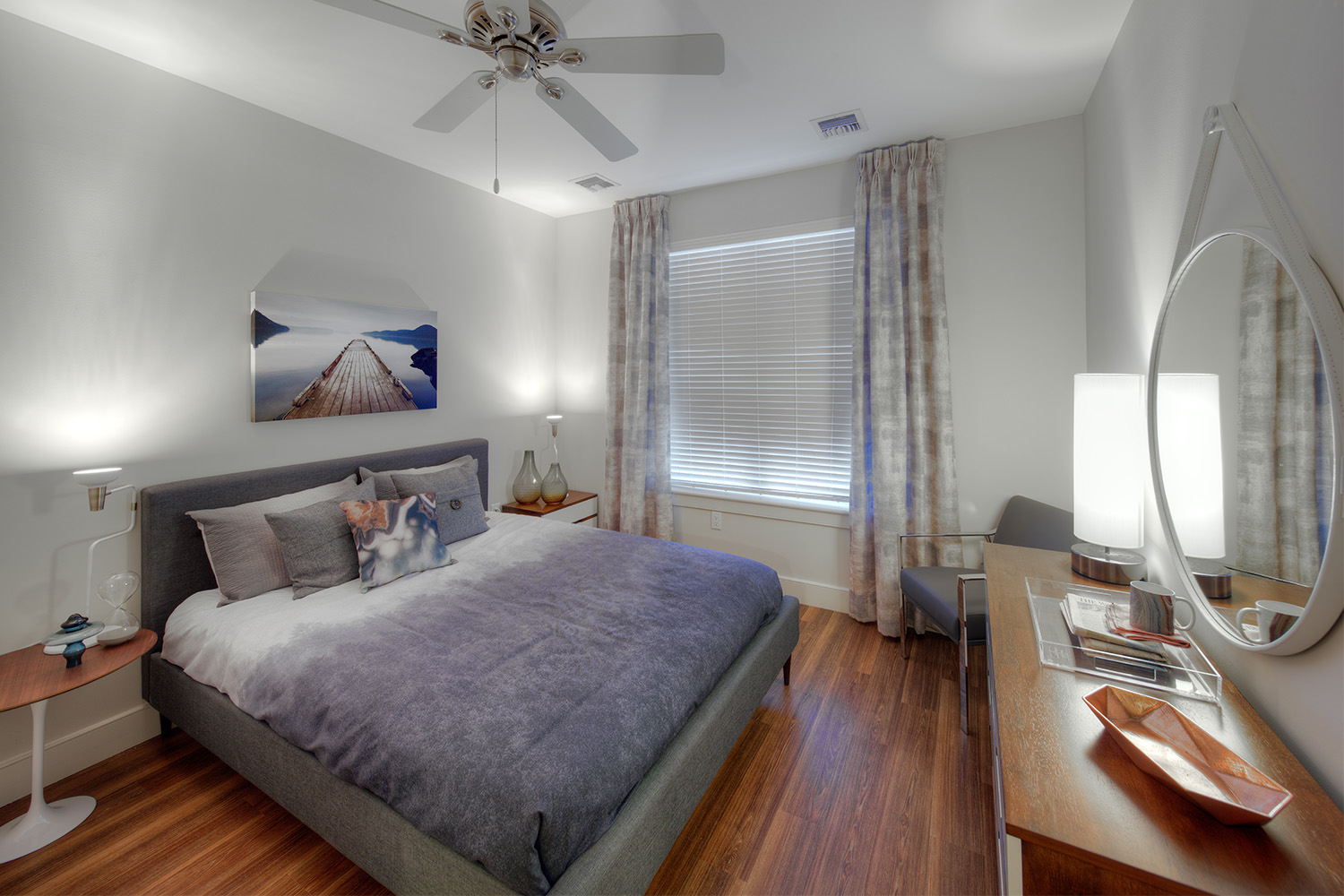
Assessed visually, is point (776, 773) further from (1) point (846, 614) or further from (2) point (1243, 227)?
(2) point (1243, 227)

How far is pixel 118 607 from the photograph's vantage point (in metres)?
1.98

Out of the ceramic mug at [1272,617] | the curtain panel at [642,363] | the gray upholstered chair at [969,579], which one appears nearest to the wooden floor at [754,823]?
the gray upholstered chair at [969,579]

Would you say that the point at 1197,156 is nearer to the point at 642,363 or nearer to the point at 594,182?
the point at 642,363

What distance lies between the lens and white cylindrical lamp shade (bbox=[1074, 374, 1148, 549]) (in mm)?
1767

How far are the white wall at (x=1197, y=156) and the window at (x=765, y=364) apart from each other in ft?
4.28

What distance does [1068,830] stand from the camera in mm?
834

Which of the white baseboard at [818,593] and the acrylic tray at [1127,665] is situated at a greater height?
the acrylic tray at [1127,665]

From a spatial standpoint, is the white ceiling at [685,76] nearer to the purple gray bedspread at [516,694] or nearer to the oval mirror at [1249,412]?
the oval mirror at [1249,412]

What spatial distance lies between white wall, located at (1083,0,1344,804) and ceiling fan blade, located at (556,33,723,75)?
1240mm

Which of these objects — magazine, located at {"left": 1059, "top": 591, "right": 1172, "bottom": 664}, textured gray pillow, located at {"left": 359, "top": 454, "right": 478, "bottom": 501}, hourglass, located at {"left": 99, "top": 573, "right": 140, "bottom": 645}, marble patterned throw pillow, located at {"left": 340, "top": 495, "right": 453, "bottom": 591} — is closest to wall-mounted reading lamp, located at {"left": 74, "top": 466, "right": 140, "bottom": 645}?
hourglass, located at {"left": 99, "top": 573, "right": 140, "bottom": 645}

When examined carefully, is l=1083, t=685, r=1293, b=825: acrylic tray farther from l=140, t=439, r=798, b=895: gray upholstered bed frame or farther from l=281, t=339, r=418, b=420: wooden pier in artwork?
l=281, t=339, r=418, b=420: wooden pier in artwork

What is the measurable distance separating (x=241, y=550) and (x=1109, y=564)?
3.34m

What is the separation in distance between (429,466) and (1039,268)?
11.8ft

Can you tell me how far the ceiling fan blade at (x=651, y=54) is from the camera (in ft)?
5.09
